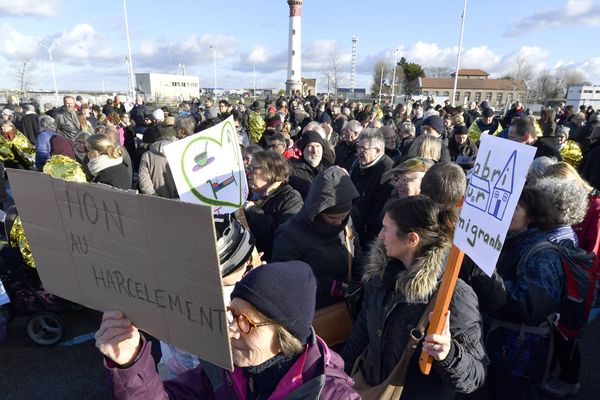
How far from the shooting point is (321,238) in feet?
8.77

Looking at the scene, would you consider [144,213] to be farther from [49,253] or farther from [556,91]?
[556,91]

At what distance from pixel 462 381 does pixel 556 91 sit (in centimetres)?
6850

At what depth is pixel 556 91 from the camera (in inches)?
2266

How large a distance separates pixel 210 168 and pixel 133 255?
1.49 m

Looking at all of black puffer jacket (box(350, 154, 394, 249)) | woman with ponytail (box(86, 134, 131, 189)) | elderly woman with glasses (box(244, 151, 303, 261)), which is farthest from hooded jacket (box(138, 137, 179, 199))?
black puffer jacket (box(350, 154, 394, 249))

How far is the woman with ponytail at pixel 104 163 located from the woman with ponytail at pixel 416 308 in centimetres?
324

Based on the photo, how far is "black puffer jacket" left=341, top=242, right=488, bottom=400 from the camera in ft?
5.57

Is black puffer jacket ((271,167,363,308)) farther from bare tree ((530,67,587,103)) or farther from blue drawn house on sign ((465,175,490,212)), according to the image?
bare tree ((530,67,587,103))

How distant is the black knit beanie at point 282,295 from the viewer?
1.31 metres

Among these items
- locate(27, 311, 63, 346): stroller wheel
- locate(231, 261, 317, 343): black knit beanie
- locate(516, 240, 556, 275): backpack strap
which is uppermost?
locate(231, 261, 317, 343): black knit beanie

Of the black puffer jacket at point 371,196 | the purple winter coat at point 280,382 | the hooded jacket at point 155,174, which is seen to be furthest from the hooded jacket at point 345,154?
the purple winter coat at point 280,382

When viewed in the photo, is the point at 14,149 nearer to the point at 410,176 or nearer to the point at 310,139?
the point at 310,139

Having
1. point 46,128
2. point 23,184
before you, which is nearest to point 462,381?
point 23,184

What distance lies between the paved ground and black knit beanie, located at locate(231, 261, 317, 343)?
9.08 feet
